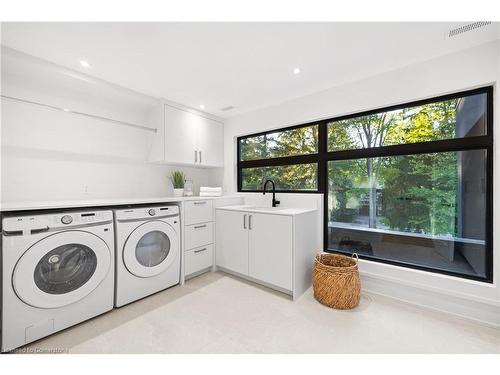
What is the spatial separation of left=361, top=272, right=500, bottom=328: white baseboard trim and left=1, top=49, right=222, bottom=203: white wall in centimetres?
291

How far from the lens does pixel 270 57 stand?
1.80 metres

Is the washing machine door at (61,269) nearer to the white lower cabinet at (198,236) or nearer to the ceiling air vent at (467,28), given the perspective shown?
the white lower cabinet at (198,236)

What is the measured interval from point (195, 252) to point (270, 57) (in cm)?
221

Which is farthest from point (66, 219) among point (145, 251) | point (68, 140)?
point (68, 140)

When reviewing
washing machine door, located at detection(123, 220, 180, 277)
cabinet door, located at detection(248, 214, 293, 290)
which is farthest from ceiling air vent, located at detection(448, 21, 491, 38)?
washing machine door, located at detection(123, 220, 180, 277)

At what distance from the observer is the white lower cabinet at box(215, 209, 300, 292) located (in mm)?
2090

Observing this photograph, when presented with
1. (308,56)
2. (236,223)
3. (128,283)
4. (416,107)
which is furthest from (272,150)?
(128,283)

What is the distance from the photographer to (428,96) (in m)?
1.88

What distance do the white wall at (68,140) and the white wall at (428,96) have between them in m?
2.20

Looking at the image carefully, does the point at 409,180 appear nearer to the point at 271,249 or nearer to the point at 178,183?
the point at 271,249

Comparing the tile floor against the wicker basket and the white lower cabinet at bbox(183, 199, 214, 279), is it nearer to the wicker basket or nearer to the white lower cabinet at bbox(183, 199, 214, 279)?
the wicker basket

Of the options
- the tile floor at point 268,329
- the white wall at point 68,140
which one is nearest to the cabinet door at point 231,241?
the tile floor at point 268,329

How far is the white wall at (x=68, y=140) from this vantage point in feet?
6.21
